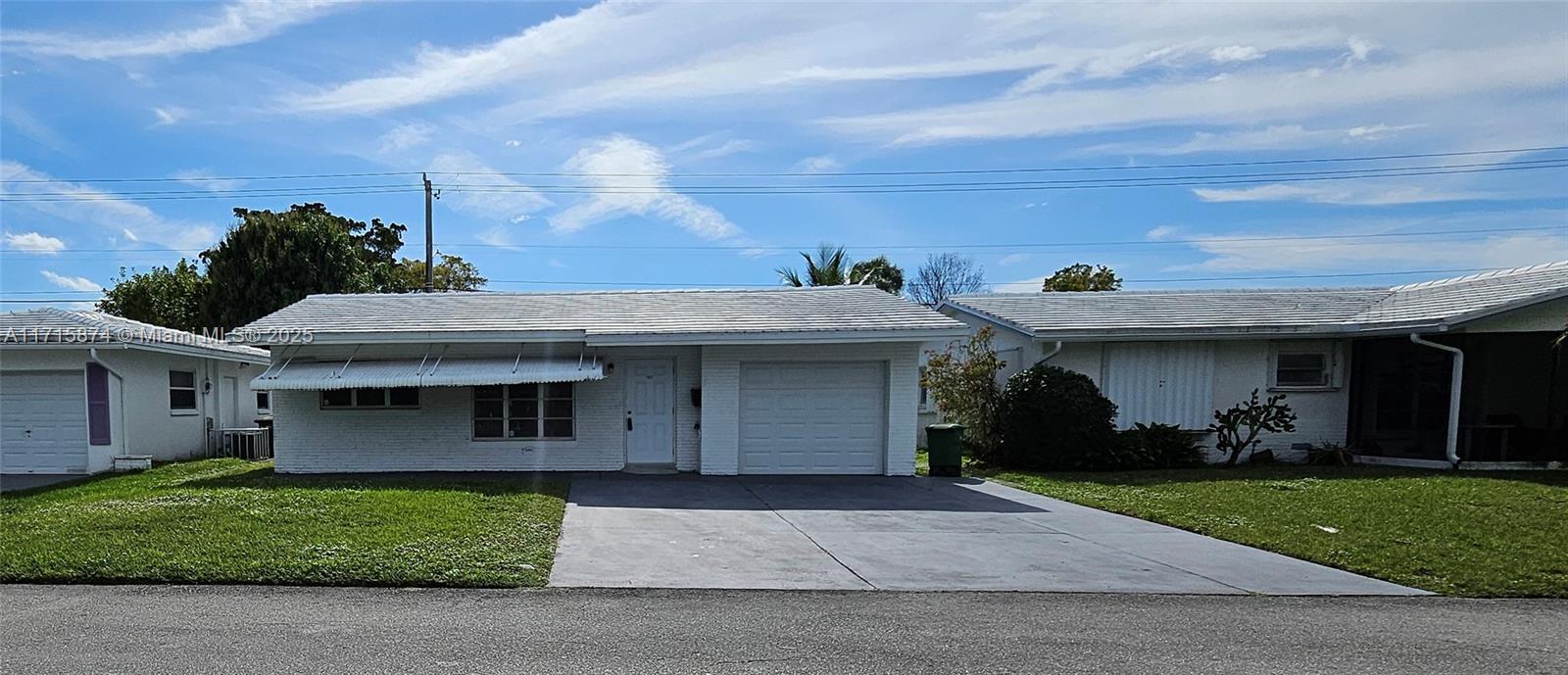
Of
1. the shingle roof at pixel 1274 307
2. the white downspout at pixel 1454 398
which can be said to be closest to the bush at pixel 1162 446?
the shingle roof at pixel 1274 307

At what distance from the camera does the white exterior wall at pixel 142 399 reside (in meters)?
14.6

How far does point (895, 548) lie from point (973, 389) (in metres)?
8.17

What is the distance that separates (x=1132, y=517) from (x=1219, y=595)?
149 inches

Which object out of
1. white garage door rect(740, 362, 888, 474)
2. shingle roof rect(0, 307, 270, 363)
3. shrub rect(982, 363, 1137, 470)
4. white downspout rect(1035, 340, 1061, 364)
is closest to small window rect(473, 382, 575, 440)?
white garage door rect(740, 362, 888, 474)

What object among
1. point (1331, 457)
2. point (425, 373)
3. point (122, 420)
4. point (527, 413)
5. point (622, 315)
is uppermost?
point (622, 315)

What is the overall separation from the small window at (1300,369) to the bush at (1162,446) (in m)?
2.51

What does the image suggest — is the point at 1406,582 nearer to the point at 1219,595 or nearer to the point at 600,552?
the point at 1219,595

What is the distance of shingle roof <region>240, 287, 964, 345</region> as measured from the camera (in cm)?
1308

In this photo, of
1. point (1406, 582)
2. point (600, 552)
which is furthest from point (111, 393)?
point (1406, 582)

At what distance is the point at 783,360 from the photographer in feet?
45.0

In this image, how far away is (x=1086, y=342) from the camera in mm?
15578

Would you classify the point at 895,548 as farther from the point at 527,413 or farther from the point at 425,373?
the point at 425,373

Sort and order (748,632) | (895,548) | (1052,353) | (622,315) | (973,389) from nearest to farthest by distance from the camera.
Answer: (748,632), (895,548), (622,315), (1052,353), (973,389)

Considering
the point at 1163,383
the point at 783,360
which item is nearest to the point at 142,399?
the point at 783,360
